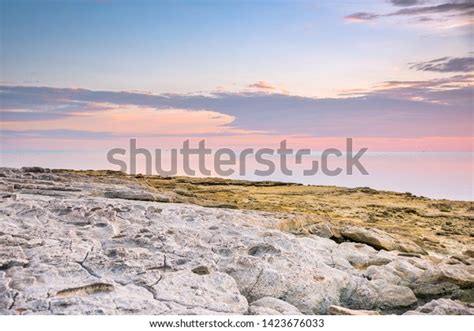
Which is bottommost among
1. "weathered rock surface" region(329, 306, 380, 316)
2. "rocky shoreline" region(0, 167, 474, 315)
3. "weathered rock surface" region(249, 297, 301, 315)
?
"weathered rock surface" region(329, 306, 380, 316)

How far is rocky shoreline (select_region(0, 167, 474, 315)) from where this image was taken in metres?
3.61

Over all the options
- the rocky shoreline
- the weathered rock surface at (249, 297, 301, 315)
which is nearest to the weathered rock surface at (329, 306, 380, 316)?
the rocky shoreline

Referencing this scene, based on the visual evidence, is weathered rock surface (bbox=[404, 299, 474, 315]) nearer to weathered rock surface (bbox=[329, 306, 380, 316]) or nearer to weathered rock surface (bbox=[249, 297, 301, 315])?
weathered rock surface (bbox=[329, 306, 380, 316])

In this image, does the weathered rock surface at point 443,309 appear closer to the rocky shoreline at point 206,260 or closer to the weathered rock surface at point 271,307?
the rocky shoreline at point 206,260

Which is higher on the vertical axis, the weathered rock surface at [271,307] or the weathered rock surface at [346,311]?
the weathered rock surface at [271,307]

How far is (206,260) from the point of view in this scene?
161 inches

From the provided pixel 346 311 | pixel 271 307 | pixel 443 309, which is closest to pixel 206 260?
pixel 271 307

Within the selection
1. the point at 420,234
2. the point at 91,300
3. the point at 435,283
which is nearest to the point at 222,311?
the point at 91,300

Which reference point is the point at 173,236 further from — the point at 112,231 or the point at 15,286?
the point at 15,286

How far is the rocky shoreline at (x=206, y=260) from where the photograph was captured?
11.8 feet

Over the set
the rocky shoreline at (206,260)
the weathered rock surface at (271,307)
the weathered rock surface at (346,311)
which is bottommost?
the weathered rock surface at (346,311)

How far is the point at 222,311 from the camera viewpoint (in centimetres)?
356

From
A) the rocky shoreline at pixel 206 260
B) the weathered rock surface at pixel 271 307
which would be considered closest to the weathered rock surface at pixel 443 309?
the rocky shoreline at pixel 206 260
